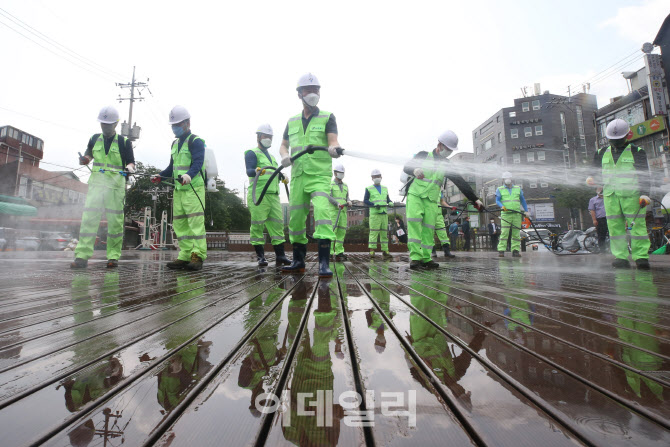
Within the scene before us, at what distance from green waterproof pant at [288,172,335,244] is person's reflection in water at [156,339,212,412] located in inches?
95.6

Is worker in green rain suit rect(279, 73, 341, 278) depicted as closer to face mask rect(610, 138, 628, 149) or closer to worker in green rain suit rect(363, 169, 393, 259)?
face mask rect(610, 138, 628, 149)

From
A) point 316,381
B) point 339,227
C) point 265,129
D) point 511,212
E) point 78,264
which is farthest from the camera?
point 511,212

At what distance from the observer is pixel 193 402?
2.33 feet

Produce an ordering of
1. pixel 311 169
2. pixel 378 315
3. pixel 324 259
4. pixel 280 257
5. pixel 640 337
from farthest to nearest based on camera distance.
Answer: pixel 280 257
pixel 311 169
pixel 324 259
pixel 378 315
pixel 640 337

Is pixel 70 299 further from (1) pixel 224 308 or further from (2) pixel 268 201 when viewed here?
(2) pixel 268 201

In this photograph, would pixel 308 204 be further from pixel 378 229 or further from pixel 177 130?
pixel 378 229

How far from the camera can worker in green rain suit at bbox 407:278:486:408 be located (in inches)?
32.1

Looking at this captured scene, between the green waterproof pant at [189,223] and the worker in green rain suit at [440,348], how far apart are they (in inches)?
133

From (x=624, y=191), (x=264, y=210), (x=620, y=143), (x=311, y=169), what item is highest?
(x=620, y=143)

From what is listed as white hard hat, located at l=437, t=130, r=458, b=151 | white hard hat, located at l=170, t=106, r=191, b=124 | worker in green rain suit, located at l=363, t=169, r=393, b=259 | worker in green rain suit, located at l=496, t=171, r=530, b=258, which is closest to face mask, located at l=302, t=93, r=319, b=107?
white hard hat, located at l=170, t=106, r=191, b=124

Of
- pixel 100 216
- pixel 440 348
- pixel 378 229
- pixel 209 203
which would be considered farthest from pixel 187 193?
pixel 209 203

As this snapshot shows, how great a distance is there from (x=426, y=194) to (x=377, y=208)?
3648 mm

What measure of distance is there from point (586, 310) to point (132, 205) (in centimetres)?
3682

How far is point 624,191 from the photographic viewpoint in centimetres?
467
